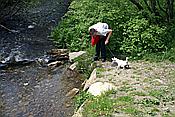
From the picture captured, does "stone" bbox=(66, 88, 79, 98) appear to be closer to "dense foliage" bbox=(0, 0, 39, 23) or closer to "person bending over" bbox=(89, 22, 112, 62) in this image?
"person bending over" bbox=(89, 22, 112, 62)

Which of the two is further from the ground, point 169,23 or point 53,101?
point 169,23

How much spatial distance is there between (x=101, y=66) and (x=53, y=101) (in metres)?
2.17

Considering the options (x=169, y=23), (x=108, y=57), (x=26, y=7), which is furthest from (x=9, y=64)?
(x=26, y=7)

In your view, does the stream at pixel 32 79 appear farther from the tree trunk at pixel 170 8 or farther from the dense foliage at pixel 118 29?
the tree trunk at pixel 170 8

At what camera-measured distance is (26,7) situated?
80.5ft

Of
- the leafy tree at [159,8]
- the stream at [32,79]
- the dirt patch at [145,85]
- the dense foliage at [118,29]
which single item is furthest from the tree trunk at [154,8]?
the stream at [32,79]

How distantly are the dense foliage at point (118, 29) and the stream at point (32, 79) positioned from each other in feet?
3.88

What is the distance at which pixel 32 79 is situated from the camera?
47.0 ft

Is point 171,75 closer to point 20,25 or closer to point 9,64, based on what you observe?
point 9,64

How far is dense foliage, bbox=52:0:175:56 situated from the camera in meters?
15.0

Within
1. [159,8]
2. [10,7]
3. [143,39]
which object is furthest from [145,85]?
[10,7]

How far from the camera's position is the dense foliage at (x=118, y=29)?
49.1 ft

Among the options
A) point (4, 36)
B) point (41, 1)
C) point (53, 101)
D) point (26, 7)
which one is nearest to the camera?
point (53, 101)

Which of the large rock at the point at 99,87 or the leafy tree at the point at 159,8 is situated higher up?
the leafy tree at the point at 159,8
